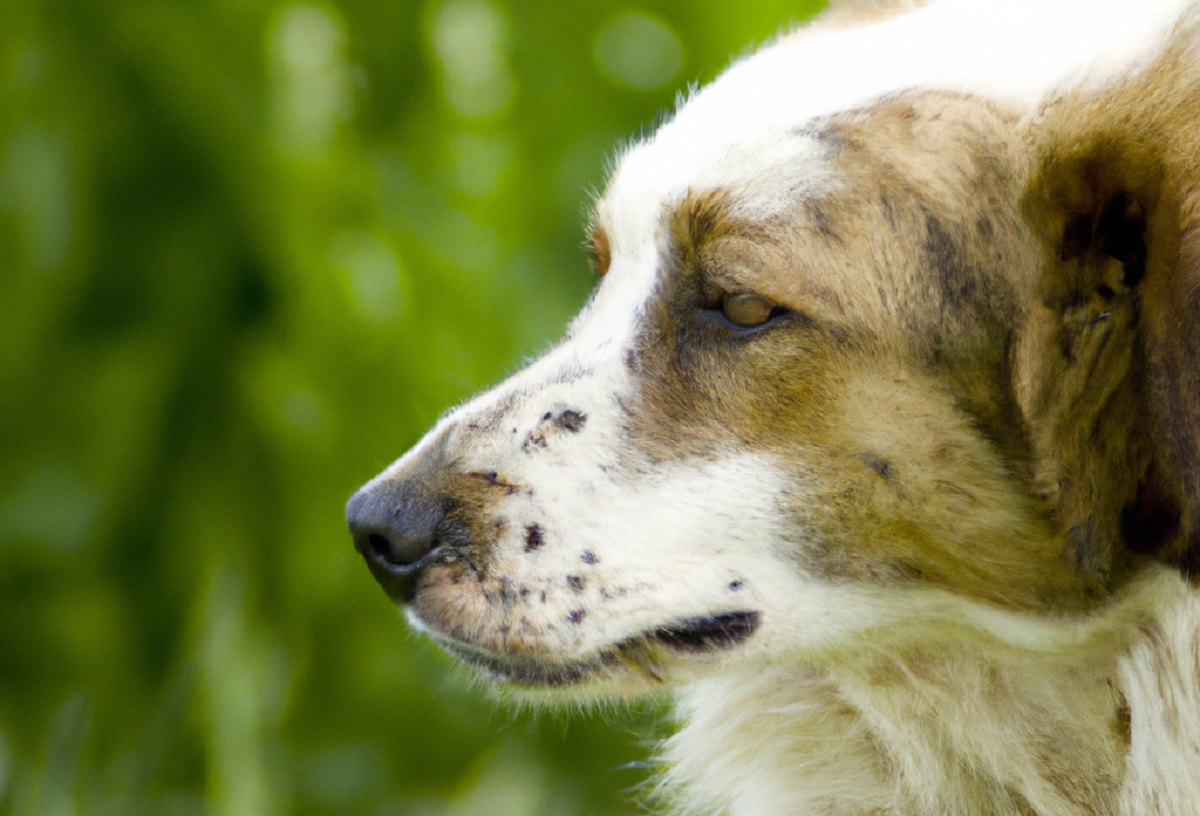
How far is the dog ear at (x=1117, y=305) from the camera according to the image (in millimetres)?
1526

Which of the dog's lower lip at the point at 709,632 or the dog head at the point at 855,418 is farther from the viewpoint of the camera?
the dog's lower lip at the point at 709,632

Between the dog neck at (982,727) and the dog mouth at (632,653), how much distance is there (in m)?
0.21

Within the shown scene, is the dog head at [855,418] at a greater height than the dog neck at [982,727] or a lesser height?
greater

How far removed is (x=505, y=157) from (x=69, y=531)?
1.58m

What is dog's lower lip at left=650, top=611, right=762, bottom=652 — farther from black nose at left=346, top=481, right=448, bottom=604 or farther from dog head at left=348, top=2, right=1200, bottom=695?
black nose at left=346, top=481, right=448, bottom=604

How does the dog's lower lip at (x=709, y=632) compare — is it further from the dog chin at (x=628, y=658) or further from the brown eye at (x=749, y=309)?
the brown eye at (x=749, y=309)

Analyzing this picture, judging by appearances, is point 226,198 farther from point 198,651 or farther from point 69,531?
point 198,651

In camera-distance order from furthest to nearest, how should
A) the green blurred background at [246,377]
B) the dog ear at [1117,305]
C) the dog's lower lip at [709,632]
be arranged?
the green blurred background at [246,377] → the dog's lower lip at [709,632] → the dog ear at [1117,305]

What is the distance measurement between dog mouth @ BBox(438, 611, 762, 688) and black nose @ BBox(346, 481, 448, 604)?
0.37ft

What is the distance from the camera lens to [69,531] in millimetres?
3297

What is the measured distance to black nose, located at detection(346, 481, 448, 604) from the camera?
182cm

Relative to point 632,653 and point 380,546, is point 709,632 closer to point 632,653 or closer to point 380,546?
point 632,653

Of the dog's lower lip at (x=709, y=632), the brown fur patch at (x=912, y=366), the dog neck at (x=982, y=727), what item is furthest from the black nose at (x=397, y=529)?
the dog neck at (x=982, y=727)

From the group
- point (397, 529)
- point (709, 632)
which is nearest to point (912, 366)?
point (709, 632)
